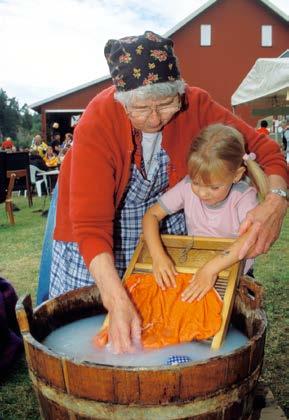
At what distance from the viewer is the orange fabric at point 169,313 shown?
1581 millimetres

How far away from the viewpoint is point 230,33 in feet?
71.0

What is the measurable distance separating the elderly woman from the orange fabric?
0.11 metres

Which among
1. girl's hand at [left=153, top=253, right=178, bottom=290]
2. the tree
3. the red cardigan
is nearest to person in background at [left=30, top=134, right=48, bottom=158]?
the red cardigan

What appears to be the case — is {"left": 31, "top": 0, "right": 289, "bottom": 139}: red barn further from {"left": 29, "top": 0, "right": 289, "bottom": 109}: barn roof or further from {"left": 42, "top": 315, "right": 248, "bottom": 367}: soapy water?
{"left": 42, "top": 315, "right": 248, "bottom": 367}: soapy water

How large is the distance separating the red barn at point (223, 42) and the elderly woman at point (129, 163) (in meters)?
19.6

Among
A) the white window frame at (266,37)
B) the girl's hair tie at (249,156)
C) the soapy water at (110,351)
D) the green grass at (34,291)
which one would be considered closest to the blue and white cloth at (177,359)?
the soapy water at (110,351)

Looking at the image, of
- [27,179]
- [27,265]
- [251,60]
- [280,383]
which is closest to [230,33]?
[251,60]

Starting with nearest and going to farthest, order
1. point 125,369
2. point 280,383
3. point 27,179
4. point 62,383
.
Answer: point 125,369 → point 62,383 → point 280,383 → point 27,179

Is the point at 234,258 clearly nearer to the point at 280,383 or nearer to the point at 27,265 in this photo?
the point at 280,383

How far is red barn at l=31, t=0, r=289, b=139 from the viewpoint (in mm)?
21328

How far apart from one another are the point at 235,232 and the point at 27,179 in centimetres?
831

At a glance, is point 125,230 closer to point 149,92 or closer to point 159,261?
point 159,261

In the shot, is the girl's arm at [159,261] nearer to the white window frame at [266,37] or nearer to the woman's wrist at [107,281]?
the woman's wrist at [107,281]

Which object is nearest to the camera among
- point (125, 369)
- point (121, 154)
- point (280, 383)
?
point (125, 369)
